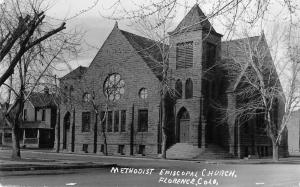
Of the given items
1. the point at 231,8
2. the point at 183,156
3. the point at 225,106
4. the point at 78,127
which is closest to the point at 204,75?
the point at 225,106

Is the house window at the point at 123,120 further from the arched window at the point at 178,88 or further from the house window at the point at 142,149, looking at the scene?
the arched window at the point at 178,88

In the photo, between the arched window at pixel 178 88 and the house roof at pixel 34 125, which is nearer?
the arched window at pixel 178 88

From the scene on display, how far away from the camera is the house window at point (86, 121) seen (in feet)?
169

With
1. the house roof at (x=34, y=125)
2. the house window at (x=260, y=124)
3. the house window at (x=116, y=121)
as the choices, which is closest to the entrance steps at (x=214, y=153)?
the house window at (x=260, y=124)

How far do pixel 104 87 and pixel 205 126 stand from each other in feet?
42.8

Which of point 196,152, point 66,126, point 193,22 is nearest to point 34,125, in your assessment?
point 66,126

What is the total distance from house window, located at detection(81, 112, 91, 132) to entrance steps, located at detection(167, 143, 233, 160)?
11.6 m

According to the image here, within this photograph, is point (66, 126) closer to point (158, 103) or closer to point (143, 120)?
point (143, 120)

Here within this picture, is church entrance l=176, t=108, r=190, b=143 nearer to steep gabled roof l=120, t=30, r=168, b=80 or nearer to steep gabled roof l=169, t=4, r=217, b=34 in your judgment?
steep gabled roof l=120, t=30, r=168, b=80

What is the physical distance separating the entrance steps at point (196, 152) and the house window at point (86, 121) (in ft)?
38.0

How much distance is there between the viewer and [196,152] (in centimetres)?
4153

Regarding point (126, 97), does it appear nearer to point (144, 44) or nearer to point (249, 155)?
point (144, 44)

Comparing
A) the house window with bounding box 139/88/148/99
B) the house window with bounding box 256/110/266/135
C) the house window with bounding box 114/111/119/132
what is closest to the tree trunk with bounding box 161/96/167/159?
the house window with bounding box 139/88/148/99

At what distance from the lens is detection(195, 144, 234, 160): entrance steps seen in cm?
4138
